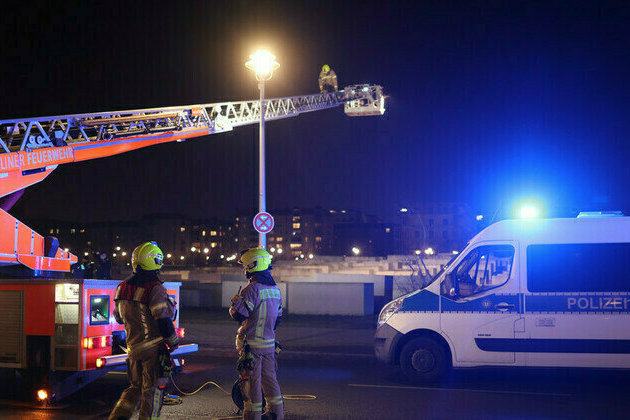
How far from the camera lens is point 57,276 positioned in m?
11.0

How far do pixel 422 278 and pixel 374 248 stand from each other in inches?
4672

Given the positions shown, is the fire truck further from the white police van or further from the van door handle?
the van door handle

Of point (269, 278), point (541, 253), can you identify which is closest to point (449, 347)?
point (541, 253)

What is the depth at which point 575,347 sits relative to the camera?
8.52 m

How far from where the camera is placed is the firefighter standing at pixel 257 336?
5.61 m

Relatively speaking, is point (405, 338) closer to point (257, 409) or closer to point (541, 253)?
point (541, 253)

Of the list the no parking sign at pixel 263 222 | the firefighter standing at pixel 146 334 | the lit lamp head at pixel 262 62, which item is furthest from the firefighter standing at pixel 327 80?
the firefighter standing at pixel 146 334

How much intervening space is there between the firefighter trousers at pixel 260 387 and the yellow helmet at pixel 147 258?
50.3 inches

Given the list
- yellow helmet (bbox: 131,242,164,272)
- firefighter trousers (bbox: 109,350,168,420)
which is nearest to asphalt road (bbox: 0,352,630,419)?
firefighter trousers (bbox: 109,350,168,420)

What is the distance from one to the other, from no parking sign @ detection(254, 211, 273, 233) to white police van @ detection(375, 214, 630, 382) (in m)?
5.66

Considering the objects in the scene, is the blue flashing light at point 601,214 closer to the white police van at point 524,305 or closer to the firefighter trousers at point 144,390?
the white police van at point 524,305

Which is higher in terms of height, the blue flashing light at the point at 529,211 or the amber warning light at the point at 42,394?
the blue flashing light at the point at 529,211

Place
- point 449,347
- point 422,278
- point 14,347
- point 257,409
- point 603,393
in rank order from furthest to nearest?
point 422,278, point 449,347, point 603,393, point 14,347, point 257,409

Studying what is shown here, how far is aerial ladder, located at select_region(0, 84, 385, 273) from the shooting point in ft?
32.0
